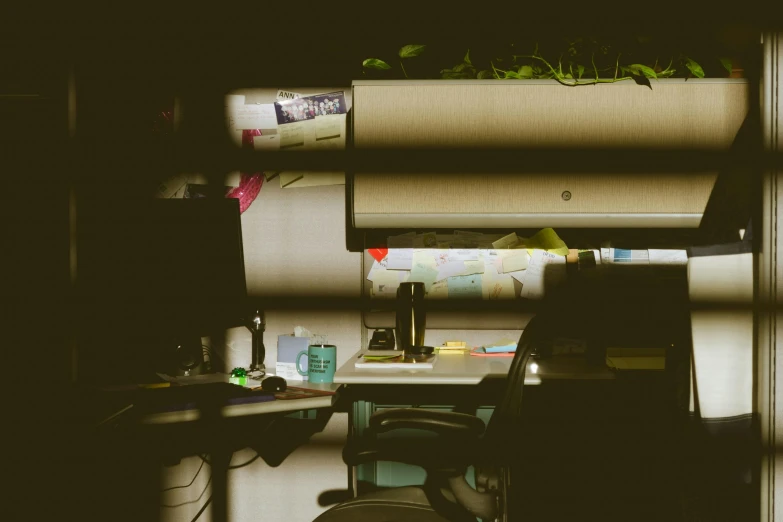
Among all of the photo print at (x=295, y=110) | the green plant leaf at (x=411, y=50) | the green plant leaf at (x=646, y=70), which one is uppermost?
the green plant leaf at (x=411, y=50)

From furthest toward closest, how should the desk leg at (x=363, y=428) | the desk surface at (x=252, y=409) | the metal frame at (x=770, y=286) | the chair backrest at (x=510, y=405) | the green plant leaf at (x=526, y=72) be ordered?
the desk leg at (x=363, y=428) < the green plant leaf at (x=526, y=72) < the metal frame at (x=770, y=286) < the desk surface at (x=252, y=409) < the chair backrest at (x=510, y=405)

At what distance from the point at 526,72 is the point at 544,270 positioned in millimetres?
747

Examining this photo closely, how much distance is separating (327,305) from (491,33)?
4.12 ft

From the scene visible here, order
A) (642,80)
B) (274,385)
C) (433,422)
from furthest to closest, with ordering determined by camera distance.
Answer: (642,80), (274,385), (433,422)

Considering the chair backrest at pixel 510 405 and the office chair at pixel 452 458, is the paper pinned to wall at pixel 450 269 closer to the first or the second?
the office chair at pixel 452 458

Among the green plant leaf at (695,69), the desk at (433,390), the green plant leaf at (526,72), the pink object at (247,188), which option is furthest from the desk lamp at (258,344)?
the green plant leaf at (695,69)

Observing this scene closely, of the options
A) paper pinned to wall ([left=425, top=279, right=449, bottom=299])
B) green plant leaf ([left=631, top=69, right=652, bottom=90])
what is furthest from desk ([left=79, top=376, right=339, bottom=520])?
green plant leaf ([left=631, top=69, right=652, bottom=90])

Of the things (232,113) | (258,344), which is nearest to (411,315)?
(258,344)

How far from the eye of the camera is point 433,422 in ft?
5.36

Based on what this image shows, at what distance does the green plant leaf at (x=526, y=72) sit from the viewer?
95.2 inches

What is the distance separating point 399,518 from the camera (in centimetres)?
163

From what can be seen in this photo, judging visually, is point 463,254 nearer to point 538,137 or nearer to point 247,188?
point 538,137

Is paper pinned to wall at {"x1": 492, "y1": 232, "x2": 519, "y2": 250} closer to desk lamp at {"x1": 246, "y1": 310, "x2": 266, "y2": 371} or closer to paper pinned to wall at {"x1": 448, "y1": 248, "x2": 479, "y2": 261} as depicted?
paper pinned to wall at {"x1": 448, "y1": 248, "x2": 479, "y2": 261}

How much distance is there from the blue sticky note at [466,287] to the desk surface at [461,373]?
0.41 metres
